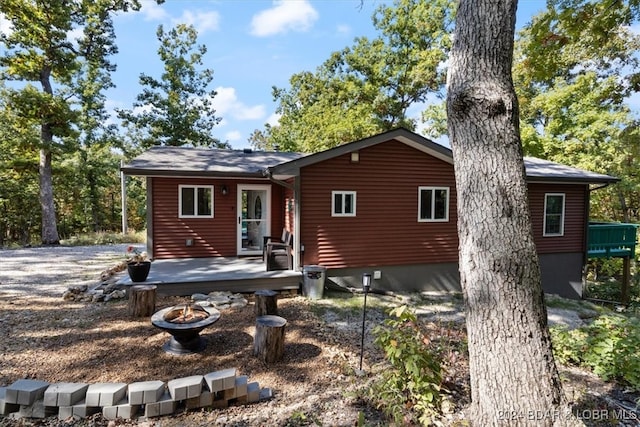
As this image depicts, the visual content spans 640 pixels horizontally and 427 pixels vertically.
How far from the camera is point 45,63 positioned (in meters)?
13.4

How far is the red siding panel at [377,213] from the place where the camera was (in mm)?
7637

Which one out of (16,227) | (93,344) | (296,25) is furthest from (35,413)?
(16,227)

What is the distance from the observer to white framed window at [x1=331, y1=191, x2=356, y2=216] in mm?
7785

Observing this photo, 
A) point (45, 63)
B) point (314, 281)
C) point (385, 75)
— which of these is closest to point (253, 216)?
point (314, 281)

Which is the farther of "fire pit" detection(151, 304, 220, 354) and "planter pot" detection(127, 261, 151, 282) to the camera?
"planter pot" detection(127, 261, 151, 282)

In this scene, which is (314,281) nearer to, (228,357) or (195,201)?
(228,357)

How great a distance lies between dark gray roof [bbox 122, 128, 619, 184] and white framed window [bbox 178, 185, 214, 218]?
68cm

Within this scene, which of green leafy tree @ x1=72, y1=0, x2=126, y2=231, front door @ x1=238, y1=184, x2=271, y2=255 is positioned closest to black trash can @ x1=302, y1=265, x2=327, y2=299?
front door @ x1=238, y1=184, x2=271, y2=255

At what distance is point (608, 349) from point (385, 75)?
19.6 m

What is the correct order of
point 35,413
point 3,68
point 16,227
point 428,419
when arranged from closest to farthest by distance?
point 428,419 → point 35,413 → point 3,68 → point 16,227

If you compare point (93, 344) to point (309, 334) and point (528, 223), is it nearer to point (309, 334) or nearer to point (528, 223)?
point (309, 334)

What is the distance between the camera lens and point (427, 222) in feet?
28.2

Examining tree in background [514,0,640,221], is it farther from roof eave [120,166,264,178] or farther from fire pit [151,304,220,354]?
fire pit [151,304,220,354]

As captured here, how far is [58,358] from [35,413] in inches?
48.5
